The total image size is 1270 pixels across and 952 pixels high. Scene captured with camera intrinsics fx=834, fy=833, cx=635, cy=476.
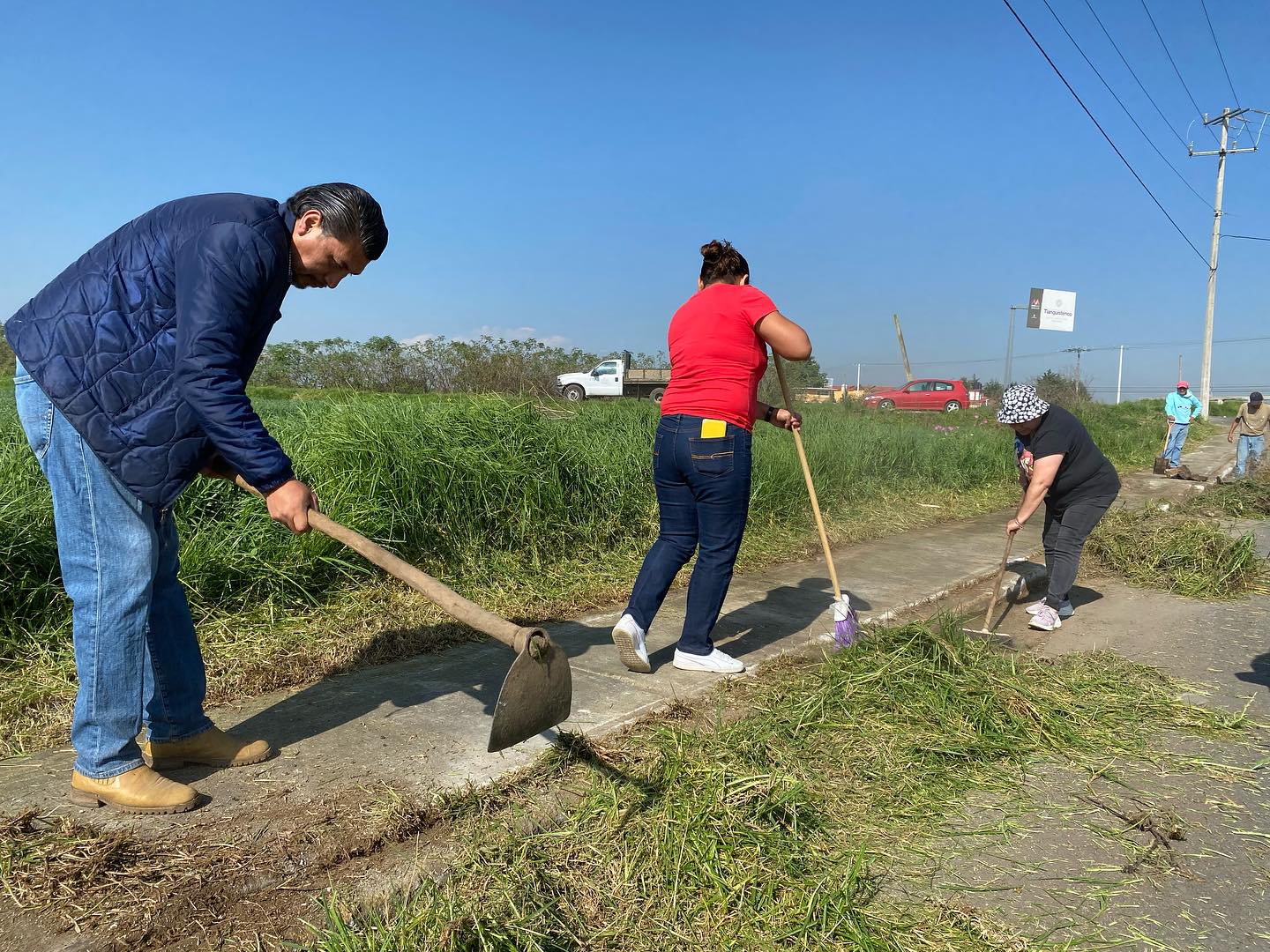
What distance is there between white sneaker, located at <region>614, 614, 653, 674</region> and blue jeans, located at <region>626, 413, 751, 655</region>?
77 millimetres

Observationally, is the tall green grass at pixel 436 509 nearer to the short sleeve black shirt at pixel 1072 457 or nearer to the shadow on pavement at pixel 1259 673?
the short sleeve black shirt at pixel 1072 457

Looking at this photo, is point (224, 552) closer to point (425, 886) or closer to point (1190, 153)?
point (425, 886)

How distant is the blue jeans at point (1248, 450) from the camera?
531 inches

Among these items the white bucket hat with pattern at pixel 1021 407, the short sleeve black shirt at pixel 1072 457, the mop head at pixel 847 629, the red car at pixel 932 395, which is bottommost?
the mop head at pixel 847 629

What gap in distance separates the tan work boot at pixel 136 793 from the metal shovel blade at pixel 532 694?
3.38 feet

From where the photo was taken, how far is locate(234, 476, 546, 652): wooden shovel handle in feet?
7.47

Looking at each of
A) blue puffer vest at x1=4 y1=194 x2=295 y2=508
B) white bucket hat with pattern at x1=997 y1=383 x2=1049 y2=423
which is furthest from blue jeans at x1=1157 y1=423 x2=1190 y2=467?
blue puffer vest at x1=4 y1=194 x2=295 y2=508

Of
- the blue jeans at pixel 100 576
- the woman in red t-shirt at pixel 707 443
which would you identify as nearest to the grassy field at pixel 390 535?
the blue jeans at pixel 100 576

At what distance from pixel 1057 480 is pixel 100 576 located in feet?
17.1

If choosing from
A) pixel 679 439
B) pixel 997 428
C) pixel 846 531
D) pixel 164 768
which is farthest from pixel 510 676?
pixel 997 428

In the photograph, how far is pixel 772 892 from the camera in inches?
87.7

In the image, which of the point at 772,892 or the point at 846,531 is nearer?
the point at 772,892

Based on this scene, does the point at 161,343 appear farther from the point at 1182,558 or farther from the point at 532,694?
the point at 1182,558

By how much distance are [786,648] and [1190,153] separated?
115 ft
